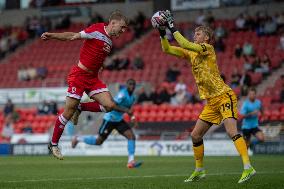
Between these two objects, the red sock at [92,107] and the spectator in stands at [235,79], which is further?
the spectator in stands at [235,79]

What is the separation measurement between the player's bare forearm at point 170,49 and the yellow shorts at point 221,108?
40.2 inches

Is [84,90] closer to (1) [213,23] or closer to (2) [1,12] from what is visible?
(1) [213,23]

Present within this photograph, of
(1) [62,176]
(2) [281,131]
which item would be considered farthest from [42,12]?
(1) [62,176]

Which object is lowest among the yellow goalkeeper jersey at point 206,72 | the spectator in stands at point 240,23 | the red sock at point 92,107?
the red sock at point 92,107

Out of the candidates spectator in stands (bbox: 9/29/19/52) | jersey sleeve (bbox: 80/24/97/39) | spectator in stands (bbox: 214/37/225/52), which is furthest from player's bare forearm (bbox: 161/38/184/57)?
spectator in stands (bbox: 9/29/19/52)

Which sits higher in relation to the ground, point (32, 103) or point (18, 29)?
point (18, 29)

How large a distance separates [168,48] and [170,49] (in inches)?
3.2

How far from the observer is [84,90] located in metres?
14.4

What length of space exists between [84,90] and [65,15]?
29848mm

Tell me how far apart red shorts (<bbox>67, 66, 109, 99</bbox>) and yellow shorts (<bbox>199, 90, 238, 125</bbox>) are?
224 centimetres

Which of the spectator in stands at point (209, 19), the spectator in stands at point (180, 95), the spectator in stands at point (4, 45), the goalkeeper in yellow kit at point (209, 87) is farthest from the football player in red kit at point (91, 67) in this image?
the spectator in stands at point (4, 45)

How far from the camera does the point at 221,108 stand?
13359 mm

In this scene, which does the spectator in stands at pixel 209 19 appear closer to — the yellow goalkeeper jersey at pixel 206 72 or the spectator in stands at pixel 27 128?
the spectator in stands at pixel 27 128

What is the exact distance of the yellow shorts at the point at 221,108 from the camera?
13.3 metres
